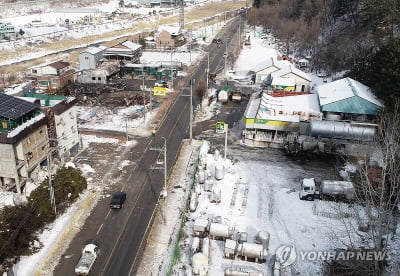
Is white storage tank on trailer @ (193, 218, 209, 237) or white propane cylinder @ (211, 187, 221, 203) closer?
white storage tank on trailer @ (193, 218, 209, 237)

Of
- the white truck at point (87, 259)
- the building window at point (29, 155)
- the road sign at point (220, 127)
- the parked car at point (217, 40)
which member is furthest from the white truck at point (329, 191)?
the parked car at point (217, 40)

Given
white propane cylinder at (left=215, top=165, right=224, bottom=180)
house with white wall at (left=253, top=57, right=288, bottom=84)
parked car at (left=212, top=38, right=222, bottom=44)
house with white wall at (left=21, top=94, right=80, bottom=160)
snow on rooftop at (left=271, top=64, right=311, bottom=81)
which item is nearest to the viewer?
white propane cylinder at (left=215, top=165, right=224, bottom=180)

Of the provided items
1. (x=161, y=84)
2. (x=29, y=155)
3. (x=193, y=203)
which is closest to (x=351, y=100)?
(x=193, y=203)

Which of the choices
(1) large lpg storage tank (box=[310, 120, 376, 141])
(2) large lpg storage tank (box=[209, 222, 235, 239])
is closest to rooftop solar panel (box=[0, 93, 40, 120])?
(2) large lpg storage tank (box=[209, 222, 235, 239])

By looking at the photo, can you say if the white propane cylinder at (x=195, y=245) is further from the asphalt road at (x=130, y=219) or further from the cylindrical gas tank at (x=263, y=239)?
the cylindrical gas tank at (x=263, y=239)

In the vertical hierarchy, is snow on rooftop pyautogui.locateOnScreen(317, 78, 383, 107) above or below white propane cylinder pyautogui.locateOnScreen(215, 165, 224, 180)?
above

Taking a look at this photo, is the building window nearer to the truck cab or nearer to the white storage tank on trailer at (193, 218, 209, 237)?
the white storage tank on trailer at (193, 218, 209, 237)
